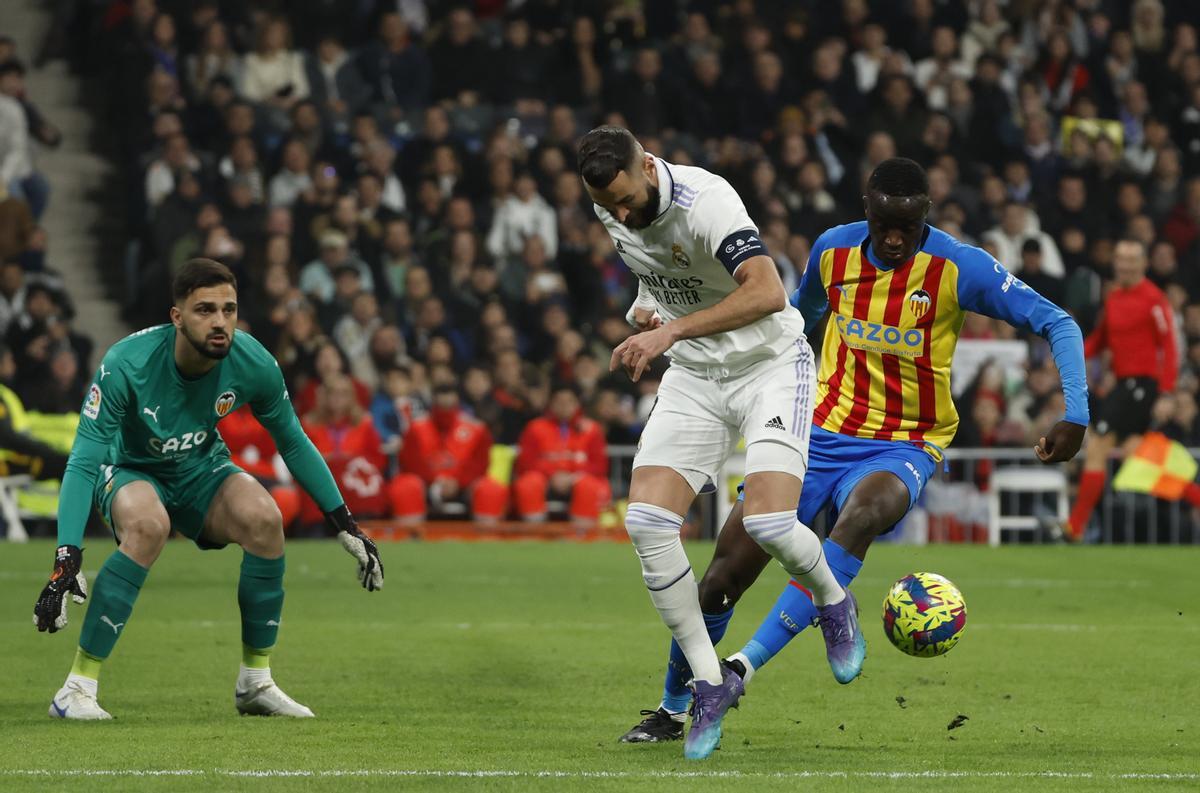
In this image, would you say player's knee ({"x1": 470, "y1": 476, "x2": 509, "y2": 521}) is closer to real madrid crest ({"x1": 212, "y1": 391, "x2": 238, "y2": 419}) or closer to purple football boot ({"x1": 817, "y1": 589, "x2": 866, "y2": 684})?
real madrid crest ({"x1": 212, "y1": 391, "x2": 238, "y2": 419})

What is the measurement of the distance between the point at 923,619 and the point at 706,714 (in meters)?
1.08

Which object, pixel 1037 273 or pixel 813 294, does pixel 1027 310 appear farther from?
pixel 1037 273

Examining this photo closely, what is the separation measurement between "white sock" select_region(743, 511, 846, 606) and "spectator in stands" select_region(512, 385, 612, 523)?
34.4ft

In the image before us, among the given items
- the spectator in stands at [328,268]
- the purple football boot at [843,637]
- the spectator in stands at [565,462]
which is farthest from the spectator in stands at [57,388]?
the purple football boot at [843,637]

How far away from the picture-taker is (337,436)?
1684 cm

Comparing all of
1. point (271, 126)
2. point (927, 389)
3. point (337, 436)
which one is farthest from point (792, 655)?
point (271, 126)

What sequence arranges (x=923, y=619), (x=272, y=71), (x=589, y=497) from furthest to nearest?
(x=272, y=71)
(x=589, y=497)
(x=923, y=619)

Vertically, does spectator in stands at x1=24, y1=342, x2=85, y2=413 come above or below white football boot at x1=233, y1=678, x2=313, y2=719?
above

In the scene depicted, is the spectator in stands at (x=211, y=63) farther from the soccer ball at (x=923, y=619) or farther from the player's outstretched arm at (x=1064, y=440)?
the player's outstretched arm at (x=1064, y=440)

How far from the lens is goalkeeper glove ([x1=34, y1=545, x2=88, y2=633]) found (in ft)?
22.2

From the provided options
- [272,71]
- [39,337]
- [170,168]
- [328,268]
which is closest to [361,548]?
[39,337]

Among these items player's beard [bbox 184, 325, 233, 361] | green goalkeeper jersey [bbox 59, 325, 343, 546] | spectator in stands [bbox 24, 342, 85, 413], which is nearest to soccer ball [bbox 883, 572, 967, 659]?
green goalkeeper jersey [bbox 59, 325, 343, 546]

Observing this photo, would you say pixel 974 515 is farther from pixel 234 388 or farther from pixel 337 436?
pixel 234 388

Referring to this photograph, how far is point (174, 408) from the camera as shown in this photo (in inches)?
300
